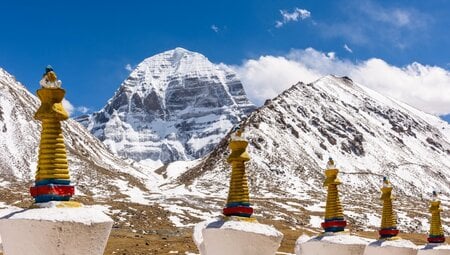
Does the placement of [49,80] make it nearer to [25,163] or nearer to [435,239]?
[435,239]

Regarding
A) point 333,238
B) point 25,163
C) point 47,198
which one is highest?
point 25,163

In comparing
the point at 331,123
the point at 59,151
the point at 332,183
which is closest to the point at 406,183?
the point at 331,123

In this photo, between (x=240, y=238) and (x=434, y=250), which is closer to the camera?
(x=240, y=238)

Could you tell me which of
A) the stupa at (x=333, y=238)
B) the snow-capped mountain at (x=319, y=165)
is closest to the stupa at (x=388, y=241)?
the stupa at (x=333, y=238)

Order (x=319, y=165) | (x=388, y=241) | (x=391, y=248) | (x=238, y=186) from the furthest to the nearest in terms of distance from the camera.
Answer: (x=319, y=165), (x=388, y=241), (x=391, y=248), (x=238, y=186)

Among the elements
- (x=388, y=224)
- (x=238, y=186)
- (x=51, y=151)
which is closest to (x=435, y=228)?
(x=388, y=224)

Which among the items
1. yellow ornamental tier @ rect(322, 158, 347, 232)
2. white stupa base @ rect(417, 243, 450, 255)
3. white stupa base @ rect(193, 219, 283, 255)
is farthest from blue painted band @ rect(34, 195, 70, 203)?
white stupa base @ rect(417, 243, 450, 255)

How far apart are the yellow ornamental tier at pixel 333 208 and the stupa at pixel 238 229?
3.75m

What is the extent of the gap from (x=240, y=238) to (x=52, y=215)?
242 inches

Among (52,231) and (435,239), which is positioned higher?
(52,231)

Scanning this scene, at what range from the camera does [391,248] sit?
2216 cm

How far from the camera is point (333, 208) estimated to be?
66.5ft

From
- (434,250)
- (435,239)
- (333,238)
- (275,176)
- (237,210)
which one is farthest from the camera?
(275,176)

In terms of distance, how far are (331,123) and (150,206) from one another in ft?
331
